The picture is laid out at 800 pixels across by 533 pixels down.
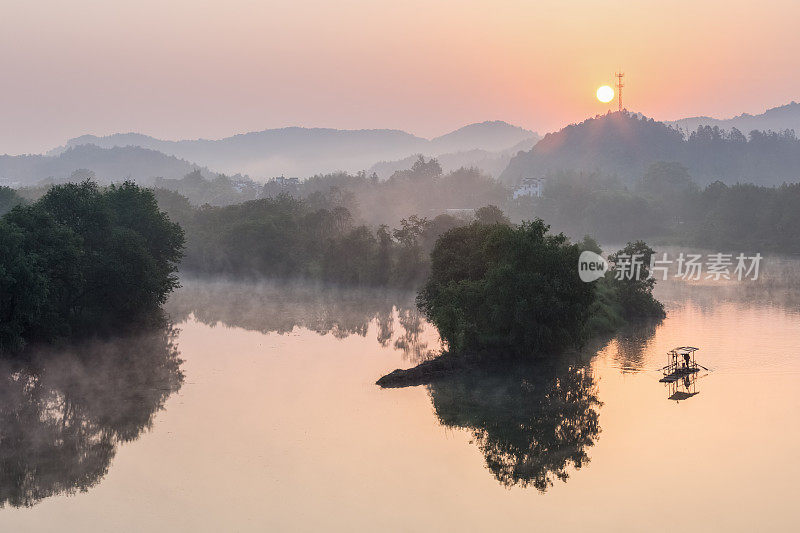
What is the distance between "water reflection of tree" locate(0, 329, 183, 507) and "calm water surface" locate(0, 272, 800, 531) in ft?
0.45

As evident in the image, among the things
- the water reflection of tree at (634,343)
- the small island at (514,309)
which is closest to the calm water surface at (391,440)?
the water reflection of tree at (634,343)

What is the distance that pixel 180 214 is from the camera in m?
125

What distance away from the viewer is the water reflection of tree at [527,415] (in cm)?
3247

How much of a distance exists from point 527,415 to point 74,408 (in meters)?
23.7

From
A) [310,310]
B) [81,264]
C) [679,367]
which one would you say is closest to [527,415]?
[679,367]

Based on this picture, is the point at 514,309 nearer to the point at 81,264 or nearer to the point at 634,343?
the point at 634,343

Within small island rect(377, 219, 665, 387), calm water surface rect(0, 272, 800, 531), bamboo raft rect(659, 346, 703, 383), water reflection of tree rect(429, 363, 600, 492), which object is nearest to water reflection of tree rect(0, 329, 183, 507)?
calm water surface rect(0, 272, 800, 531)

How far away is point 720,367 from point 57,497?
37021 millimetres

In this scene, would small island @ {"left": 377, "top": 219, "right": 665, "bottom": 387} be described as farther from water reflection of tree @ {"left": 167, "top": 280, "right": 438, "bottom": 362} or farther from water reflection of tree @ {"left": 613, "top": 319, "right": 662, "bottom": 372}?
water reflection of tree @ {"left": 167, "top": 280, "right": 438, "bottom": 362}

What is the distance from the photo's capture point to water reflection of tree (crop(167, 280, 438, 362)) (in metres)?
62.8

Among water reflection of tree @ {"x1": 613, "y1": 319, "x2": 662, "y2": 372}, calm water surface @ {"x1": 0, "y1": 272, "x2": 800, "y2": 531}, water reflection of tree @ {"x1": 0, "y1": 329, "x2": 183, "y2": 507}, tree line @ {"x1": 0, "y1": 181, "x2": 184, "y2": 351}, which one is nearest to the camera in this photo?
calm water surface @ {"x1": 0, "y1": 272, "x2": 800, "y2": 531}

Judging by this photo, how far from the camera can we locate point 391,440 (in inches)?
1384

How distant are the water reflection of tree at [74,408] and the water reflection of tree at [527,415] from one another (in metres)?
16.0

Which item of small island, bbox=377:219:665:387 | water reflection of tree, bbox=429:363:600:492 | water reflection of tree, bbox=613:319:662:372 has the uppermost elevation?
small island, bbox=377:219:665:387
